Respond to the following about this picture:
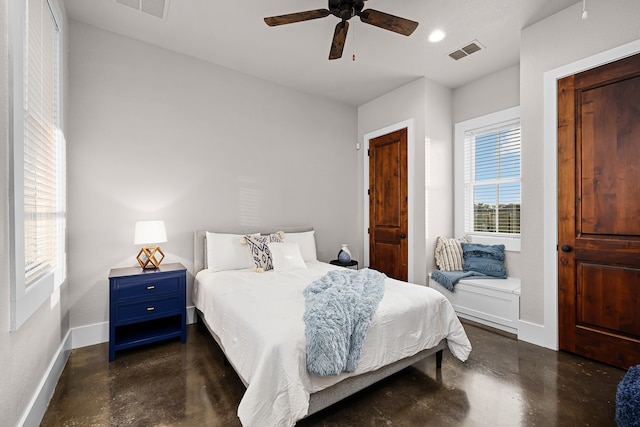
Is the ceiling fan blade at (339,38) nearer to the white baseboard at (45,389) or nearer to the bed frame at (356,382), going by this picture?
the bed frame at (356,382)

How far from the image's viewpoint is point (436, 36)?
296 cm

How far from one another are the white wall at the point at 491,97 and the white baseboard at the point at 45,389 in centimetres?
432

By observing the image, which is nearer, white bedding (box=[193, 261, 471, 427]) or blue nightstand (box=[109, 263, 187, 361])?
white bedding (box=[193, 261, 471, 427])

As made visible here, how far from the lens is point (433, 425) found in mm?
1741

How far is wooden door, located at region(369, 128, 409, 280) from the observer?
4055 millimetres

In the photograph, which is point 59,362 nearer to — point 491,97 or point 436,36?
point 436,36

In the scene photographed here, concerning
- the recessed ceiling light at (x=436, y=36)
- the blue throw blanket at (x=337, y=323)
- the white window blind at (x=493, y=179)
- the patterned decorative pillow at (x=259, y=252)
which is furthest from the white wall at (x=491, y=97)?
the patterned decorative pillow at (x=259, y=252)

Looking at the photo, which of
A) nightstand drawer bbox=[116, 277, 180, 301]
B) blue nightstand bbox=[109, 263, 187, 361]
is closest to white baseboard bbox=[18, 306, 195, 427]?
blue nightstand bbox=[109, 263, 187, 361]

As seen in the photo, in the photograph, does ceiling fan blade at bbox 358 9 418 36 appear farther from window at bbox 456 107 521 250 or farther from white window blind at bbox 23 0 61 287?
window at bbox 456 107 521 250

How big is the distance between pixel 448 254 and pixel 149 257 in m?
3.37

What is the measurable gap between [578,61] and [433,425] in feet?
9.93

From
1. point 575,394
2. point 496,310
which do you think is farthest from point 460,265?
point 575,394

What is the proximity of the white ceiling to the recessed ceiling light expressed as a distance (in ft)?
0.17

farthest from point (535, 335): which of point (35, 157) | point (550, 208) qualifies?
point (35, 157)
